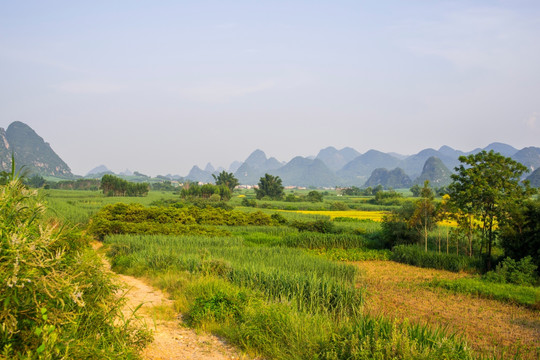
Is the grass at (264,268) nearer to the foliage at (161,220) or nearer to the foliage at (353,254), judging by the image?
the foliage at (161,220)

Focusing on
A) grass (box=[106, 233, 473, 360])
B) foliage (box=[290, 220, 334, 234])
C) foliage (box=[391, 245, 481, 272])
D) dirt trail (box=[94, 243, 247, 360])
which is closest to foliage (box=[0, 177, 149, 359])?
dirt trail (box=[94, 243, 247, 360])

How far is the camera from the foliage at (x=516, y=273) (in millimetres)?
10977

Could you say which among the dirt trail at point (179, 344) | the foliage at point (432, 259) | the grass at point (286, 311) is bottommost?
the foliage at point (432, 259)

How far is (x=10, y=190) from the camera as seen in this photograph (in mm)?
3125

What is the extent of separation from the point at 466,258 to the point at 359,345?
12.0 metres

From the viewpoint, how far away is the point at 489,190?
1292 cm

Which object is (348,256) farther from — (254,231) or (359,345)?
(359,345)

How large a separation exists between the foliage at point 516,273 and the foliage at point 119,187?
6739cm

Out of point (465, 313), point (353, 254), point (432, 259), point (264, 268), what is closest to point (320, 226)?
point (353, 254)

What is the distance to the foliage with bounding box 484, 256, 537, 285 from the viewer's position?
432 inches

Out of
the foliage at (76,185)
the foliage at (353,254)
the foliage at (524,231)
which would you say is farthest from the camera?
the foliage at (76,185)

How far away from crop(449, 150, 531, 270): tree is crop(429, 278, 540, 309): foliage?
3.02m

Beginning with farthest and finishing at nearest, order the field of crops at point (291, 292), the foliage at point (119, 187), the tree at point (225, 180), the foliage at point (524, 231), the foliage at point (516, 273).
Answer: the tree at point (225, 180) → the foliage at point (119, 187) → the foliage at point (524, 231) → the foliage at point (516, 273) → the field of crops at point (291, 292)

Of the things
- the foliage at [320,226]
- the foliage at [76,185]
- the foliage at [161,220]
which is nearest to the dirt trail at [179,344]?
the foliage at [161,220]
